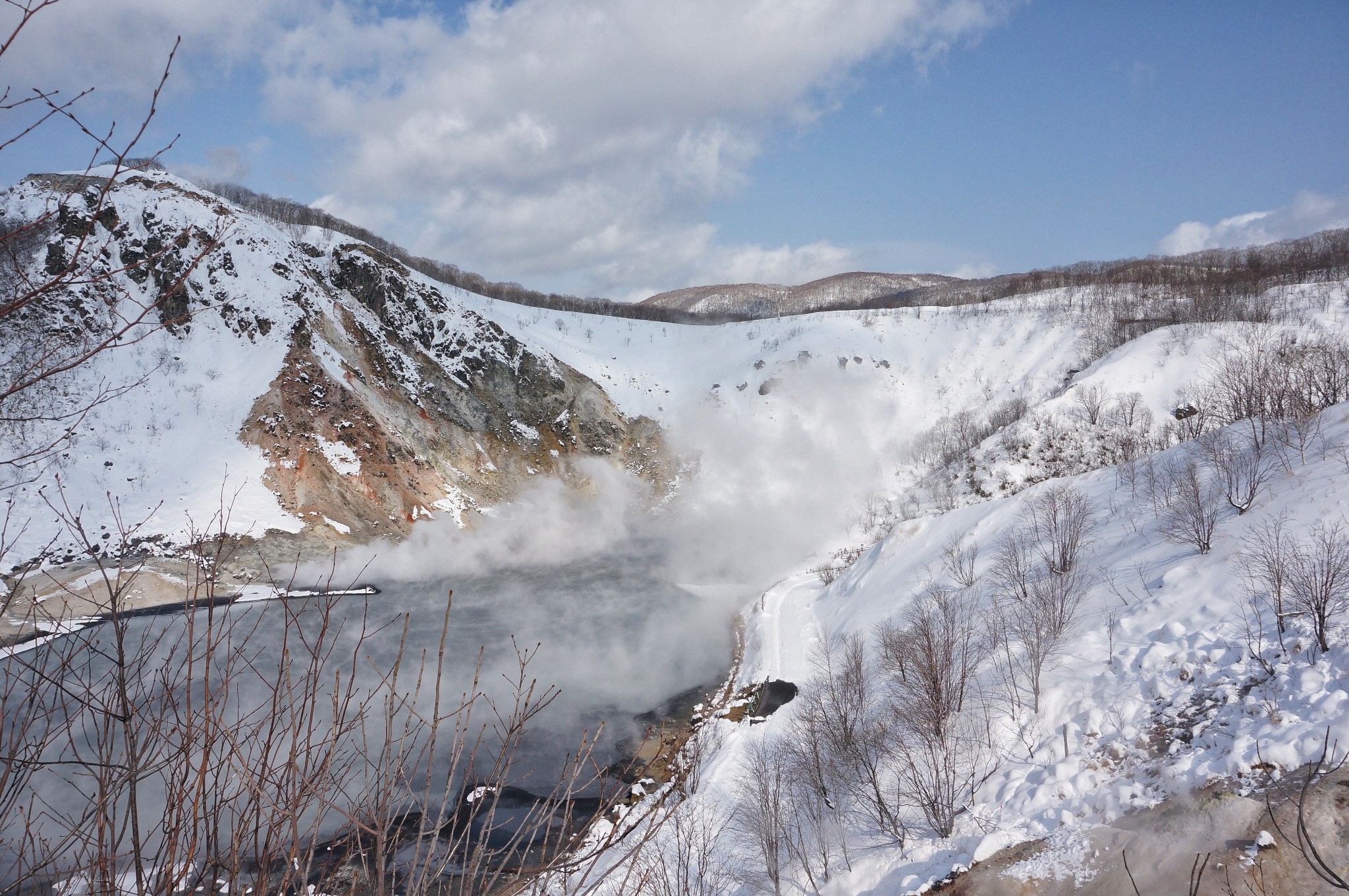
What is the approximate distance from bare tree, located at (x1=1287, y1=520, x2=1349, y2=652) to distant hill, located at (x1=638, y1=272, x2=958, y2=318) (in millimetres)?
73789

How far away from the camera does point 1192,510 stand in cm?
1485

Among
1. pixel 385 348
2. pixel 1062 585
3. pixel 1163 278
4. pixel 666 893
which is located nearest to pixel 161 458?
pixel 385 348

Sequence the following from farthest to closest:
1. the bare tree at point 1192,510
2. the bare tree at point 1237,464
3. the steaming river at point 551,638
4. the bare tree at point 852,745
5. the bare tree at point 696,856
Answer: the steaming river at point 551,638
the bare tree at point 1237,464
the bare tree at point 1192,510
the bare tree at point 852,745
the bare tree at point 696,856

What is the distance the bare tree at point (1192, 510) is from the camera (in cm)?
1428

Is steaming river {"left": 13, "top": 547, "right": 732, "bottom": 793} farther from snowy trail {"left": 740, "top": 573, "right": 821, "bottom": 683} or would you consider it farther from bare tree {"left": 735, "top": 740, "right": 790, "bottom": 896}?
bare tree {"left": 735, "top": 740, "right": 790, "bottom": 896}

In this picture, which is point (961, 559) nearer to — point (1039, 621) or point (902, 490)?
point (1039, 621)

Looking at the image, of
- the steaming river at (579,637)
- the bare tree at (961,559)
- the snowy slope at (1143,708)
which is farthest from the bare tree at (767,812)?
the bare tree at (961,559)

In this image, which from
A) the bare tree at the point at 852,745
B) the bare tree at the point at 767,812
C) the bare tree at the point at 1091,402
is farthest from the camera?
the bare tree at the point at 1091,402

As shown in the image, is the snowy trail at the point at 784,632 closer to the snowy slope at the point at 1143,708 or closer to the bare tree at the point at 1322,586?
the snowy slope at the point at 1143,708

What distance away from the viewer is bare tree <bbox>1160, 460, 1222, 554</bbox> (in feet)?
46.9

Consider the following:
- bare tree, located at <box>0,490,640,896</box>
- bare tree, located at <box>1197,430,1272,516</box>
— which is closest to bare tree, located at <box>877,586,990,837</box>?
bare tree, located at <box>0,490,640,896</box>

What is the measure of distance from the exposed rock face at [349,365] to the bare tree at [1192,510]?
1131 inches

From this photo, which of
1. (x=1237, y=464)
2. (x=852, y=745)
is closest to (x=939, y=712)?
(x=852, y=745)

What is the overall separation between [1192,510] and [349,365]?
3505cm
